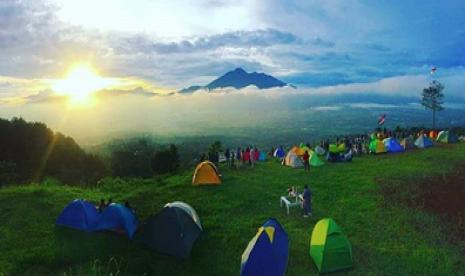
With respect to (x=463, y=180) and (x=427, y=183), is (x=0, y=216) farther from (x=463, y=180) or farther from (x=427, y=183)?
(x=463, y=180)

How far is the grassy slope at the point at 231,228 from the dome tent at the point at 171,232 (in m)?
0.38

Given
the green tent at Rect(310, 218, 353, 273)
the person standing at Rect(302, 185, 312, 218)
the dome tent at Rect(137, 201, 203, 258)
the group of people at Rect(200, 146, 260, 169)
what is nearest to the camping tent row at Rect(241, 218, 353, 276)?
the green tent at Rect(310, 218, 353, 273)

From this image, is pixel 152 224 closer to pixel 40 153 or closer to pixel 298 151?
pixel 298 151

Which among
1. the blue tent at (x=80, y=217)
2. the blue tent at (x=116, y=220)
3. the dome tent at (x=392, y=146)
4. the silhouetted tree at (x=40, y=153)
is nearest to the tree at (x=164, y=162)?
the silhouetted tree at (x=40, y=153)

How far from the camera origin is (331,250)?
14.1 metres

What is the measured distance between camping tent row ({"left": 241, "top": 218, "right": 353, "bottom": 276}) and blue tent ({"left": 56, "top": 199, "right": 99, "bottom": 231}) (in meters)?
7.84

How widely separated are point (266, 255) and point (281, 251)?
70 cm

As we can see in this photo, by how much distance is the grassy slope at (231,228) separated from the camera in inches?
575

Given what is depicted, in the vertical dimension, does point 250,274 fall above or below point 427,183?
below

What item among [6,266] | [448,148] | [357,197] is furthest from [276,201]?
[448,148]

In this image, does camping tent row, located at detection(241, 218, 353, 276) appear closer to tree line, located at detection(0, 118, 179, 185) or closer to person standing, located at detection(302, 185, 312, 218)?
person standing, located at detection(302, 185, 312, 218)

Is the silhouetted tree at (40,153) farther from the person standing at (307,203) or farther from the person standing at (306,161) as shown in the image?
the person standing at (307,203)

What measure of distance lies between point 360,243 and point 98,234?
36.4ft

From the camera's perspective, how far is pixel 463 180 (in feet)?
81.6
